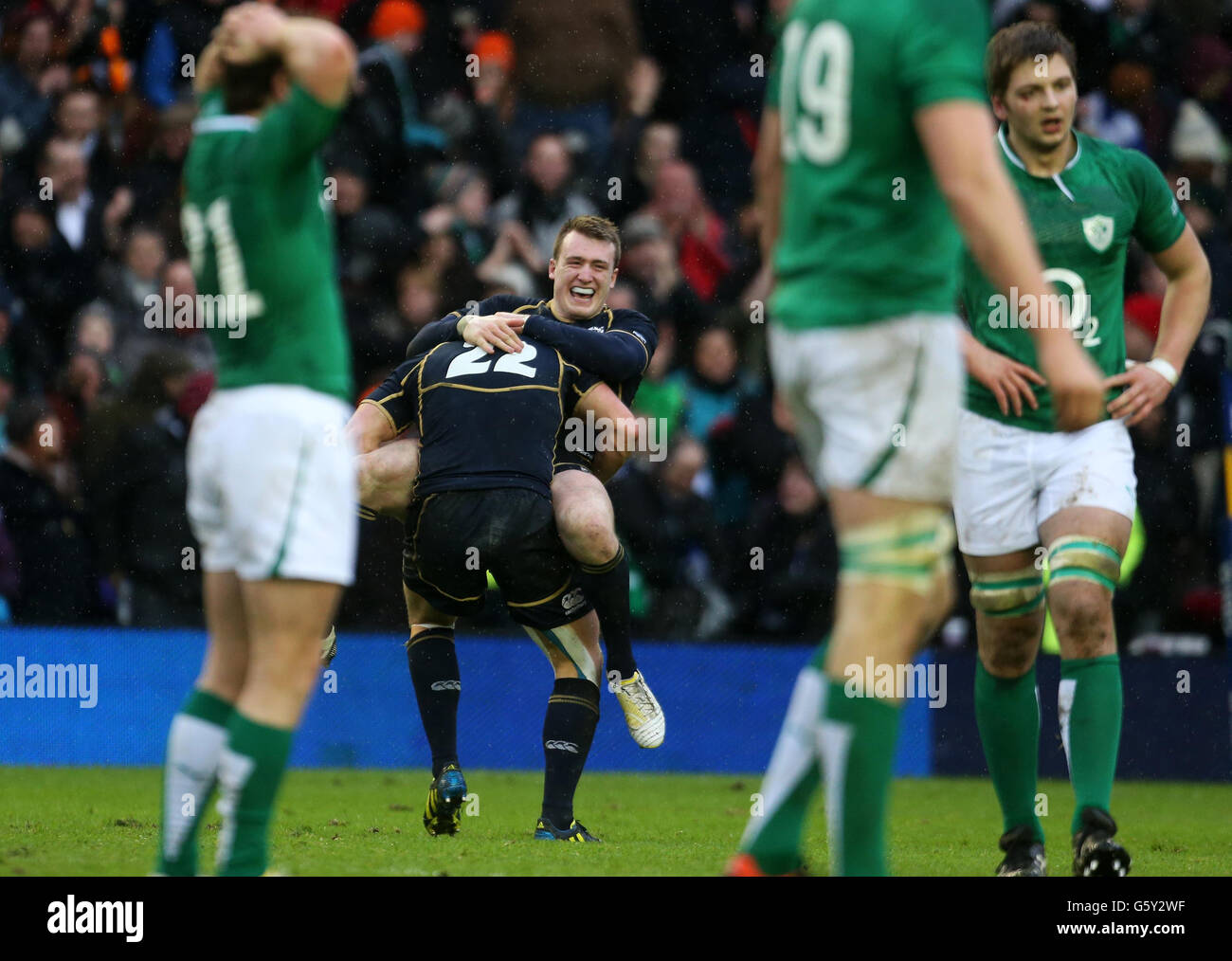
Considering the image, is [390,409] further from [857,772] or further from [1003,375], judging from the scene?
[857,772]

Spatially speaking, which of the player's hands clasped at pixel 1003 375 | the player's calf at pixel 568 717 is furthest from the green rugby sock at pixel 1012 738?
the player's calf at pixel 568 717

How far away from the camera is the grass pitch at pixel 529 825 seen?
5242 millimetres

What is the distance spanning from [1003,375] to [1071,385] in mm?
2084

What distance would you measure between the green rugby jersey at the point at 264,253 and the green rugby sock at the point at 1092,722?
8.27ft

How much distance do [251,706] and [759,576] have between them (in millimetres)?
7419

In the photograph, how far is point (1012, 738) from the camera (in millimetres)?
5438

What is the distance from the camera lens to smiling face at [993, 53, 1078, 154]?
17.9 feet

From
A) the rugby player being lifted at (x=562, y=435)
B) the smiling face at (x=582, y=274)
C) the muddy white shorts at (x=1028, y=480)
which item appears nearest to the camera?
the muddy white shorts at (x=1028, y=480)

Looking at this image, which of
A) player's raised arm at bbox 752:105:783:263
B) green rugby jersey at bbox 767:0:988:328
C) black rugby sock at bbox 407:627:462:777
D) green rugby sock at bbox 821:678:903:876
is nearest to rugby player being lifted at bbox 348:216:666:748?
black rugby sock at bbox 407:627:462:777

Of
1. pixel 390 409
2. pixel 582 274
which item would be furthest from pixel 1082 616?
pixel 390 409

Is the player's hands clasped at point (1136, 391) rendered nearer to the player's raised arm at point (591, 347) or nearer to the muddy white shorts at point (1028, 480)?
the muddy white shorts at point (1028, 480)
